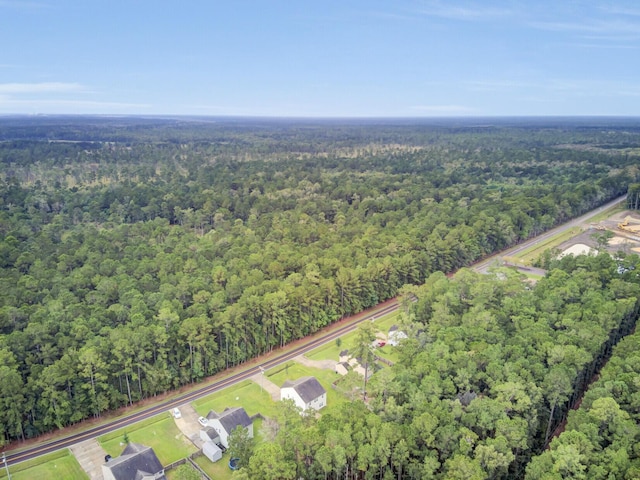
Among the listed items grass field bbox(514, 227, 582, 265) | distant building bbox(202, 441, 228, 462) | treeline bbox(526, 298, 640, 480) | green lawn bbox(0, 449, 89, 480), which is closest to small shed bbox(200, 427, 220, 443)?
distant building bbox(202, 441, 228, 462)

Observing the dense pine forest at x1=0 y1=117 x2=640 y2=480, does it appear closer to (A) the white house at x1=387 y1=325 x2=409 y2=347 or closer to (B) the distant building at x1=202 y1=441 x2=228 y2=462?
(A) the white house at x1=387 y1=325 x2=409 y2=347

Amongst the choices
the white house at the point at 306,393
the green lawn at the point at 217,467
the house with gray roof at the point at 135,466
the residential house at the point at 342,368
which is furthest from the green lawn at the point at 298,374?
the house with gray roof at the point at 135,466

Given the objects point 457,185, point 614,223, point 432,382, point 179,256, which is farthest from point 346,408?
point 457,185

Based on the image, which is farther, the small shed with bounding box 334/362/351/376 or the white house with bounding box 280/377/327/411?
the small shed with bounding box 334/362/351/376

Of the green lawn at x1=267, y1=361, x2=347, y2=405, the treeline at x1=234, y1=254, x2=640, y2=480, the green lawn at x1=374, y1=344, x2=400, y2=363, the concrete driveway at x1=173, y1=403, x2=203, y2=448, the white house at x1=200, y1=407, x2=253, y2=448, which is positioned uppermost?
the treeline at x1=234, y1=254, x2=640, y2=480

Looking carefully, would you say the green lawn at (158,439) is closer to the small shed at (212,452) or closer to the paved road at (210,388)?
the paved road at (210,388)

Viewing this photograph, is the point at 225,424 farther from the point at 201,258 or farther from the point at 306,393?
the point at 201,258
